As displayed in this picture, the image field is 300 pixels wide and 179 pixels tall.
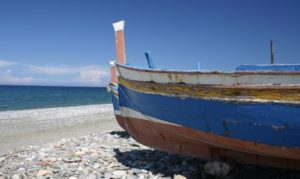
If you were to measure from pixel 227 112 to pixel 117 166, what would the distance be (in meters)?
3.00

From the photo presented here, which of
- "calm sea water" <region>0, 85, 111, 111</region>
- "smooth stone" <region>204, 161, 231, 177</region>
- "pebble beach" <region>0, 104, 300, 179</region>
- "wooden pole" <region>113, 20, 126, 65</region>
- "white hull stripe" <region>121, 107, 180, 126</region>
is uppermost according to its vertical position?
"wooden pole" <region>113, 20, 126, 65</region>

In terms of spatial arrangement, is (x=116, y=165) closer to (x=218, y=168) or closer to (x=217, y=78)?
(x=218, y=168)

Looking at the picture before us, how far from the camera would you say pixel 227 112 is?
5.52 m

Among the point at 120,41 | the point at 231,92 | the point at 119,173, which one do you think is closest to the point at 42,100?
the point at 120,41

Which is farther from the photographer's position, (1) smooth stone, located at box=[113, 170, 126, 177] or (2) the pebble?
(1) smooth stone, located at box=[113, 170, 126, 177]

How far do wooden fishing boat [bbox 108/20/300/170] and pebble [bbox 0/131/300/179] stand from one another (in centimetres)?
42

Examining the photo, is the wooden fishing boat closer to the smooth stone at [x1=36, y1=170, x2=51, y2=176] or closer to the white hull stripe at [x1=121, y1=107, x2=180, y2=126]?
the white hull stripe at [x1=121, y1=107, x2=180, y2=126]

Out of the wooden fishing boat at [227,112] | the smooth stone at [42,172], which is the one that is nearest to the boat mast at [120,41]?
the wooden fishing boat at [227,112]

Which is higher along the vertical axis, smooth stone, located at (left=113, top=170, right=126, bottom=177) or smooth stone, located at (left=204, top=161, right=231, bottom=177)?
smooth stone, located at (left=204, top=161, right=231, bottom=177)

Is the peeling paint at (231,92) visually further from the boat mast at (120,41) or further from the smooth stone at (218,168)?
the boat mast at (120,41)

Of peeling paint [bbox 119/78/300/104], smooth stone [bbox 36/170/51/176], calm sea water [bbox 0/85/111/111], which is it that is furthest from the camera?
calm sea water [bbox 0/85/111/111]

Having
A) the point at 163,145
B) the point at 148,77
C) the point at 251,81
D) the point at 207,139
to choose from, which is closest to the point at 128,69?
the point at 148,77

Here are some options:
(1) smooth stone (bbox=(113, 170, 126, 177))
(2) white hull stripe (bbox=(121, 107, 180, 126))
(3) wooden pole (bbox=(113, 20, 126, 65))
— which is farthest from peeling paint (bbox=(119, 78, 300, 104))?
(3) wooden pole (bbox=(113, 20, 126, 65))

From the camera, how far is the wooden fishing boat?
507cm
